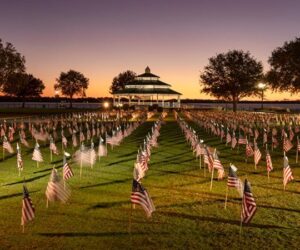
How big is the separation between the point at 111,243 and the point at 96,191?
572cm

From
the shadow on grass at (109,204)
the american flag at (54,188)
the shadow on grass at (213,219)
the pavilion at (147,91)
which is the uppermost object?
the pavilion at (147,91)

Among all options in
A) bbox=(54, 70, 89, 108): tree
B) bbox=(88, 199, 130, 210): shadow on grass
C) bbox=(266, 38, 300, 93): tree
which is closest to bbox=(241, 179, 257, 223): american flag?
bbox=(88, 199, 130, 210): shadow on grass

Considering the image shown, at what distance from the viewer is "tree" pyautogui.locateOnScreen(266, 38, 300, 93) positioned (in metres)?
68.4

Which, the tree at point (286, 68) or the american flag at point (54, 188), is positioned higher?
the tree at point (286, 68)

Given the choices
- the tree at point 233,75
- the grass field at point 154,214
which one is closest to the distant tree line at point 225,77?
the tree at point 233,75

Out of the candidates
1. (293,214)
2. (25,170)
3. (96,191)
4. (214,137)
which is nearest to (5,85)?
(214,137)

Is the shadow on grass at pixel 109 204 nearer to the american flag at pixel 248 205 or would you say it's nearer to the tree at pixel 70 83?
the american flag at pixel 248 205

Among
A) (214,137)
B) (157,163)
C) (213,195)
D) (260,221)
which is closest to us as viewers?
(260,221)

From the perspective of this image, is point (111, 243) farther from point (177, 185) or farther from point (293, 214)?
point (177, 185)

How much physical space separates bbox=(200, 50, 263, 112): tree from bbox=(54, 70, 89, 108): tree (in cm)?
6442

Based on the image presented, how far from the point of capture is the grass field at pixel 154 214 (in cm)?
1089

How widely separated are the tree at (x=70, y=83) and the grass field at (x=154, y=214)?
13247cm

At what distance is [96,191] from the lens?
16375 mm

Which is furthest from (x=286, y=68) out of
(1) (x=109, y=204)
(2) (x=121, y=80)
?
(2) (x=121, y=80)
